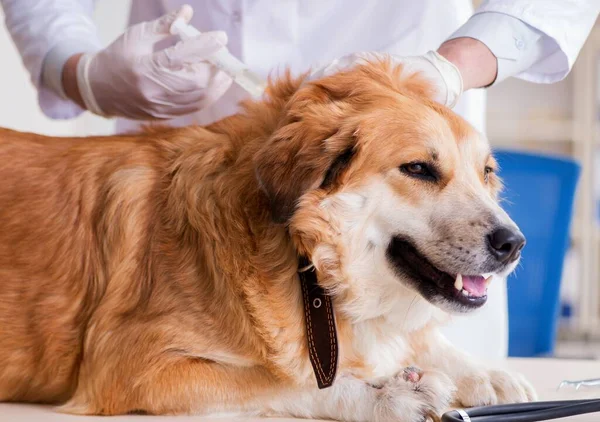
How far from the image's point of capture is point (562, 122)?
18.2ft

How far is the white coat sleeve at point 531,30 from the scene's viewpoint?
1.70m

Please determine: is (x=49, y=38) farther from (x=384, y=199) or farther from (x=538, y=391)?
(x=538, y=391)

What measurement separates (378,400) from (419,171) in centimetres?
36

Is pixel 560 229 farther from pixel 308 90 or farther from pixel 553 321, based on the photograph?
pixel 308 90

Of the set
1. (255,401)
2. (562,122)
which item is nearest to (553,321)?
(255,401)

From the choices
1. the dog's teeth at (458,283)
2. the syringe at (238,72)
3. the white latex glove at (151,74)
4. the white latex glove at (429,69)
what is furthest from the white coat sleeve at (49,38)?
the dog's teeth at (458,283)

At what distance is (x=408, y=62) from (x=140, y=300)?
25.0 inches

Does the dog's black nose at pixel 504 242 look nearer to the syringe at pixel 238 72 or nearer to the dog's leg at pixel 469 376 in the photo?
the dog's leg at pixel 469 376

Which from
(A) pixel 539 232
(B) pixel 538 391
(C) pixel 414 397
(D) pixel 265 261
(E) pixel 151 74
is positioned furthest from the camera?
(A) pixel 539 232

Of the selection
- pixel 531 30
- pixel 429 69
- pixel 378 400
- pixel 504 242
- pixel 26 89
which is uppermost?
pixel 531 30

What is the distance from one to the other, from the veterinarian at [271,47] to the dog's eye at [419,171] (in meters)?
0.30

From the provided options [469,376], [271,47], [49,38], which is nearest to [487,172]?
[469,376]

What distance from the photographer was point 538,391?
1438 millimetres

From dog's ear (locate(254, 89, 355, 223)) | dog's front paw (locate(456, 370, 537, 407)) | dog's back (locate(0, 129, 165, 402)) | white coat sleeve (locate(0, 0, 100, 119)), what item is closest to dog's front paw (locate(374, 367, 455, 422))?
dog's front paw (locate(456, 370, 537, 407))
